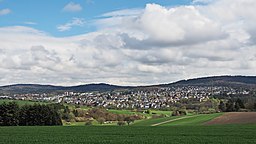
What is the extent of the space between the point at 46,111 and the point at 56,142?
5276 centimetres

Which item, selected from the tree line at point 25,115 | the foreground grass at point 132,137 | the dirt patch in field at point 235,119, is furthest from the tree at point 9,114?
the dirt patch in field at point 235,119

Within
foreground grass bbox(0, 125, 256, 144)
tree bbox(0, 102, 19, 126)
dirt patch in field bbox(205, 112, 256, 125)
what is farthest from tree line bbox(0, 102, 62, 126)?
foreground grass bbox(0, 125, 256, 144)

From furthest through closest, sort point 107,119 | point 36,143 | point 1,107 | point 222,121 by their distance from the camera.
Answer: point 107,119 → point 1,107 → point 222,121 → point 36,143

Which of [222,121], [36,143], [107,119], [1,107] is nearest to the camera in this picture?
[36,143]

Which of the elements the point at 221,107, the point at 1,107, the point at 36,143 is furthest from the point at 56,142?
the point at 221,107

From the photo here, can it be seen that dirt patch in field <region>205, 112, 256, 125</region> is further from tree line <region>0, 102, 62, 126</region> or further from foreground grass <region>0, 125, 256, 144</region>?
tree line <region>0, 102, 62, 126</region>

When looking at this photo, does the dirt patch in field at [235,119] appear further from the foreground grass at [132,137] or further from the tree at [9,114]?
the tree at [9,114]

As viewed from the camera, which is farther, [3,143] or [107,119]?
[107,119]

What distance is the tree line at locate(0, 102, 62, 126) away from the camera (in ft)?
271

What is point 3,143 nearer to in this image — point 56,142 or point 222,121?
point 56,142

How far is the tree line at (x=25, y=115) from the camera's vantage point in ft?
271

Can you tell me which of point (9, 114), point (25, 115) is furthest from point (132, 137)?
point (9, 114)

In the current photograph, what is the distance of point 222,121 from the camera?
74.8 metres

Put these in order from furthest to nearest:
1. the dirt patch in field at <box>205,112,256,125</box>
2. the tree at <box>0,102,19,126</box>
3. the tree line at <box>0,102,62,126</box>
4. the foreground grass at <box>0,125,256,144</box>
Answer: the tree line at <box>0,102,62,126</box>
the tree at <box>0,102,19,126</box>
the dirt patch in field at <box>205,112,256,125</box>
the foreground grass at <box>0,125,256,144</box>
